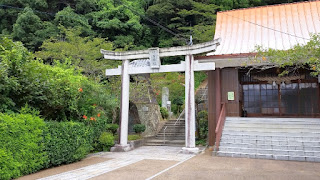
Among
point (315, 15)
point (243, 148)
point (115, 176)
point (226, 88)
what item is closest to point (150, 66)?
point (226, 88)

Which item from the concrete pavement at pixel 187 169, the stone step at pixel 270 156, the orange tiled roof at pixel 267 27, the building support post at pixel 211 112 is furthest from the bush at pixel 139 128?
the orange tiled roof at pixel 267 27

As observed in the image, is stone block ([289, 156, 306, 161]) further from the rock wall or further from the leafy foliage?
the rock wall

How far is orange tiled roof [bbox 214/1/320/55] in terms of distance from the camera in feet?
42.2

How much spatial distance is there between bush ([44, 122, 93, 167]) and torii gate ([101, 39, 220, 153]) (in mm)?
2487

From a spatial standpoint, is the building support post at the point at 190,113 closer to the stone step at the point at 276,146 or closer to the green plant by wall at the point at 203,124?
the stone step at the point at 276,146

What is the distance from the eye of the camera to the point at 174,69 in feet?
37.3

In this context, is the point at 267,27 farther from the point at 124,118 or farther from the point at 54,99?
the point at 54,99

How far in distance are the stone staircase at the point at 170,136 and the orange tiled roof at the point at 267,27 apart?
218 inches

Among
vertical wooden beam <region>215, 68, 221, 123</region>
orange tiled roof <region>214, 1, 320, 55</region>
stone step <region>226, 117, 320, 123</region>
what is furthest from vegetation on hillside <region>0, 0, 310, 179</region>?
orange tiled roof <region>214, 1, 320, 55</region>

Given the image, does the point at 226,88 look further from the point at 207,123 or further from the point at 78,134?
the point at 78,134

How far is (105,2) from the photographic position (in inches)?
1095

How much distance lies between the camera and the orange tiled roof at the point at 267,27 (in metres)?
12.9

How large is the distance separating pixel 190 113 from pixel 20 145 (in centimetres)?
656

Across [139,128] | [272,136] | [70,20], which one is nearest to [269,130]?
[272,136]
